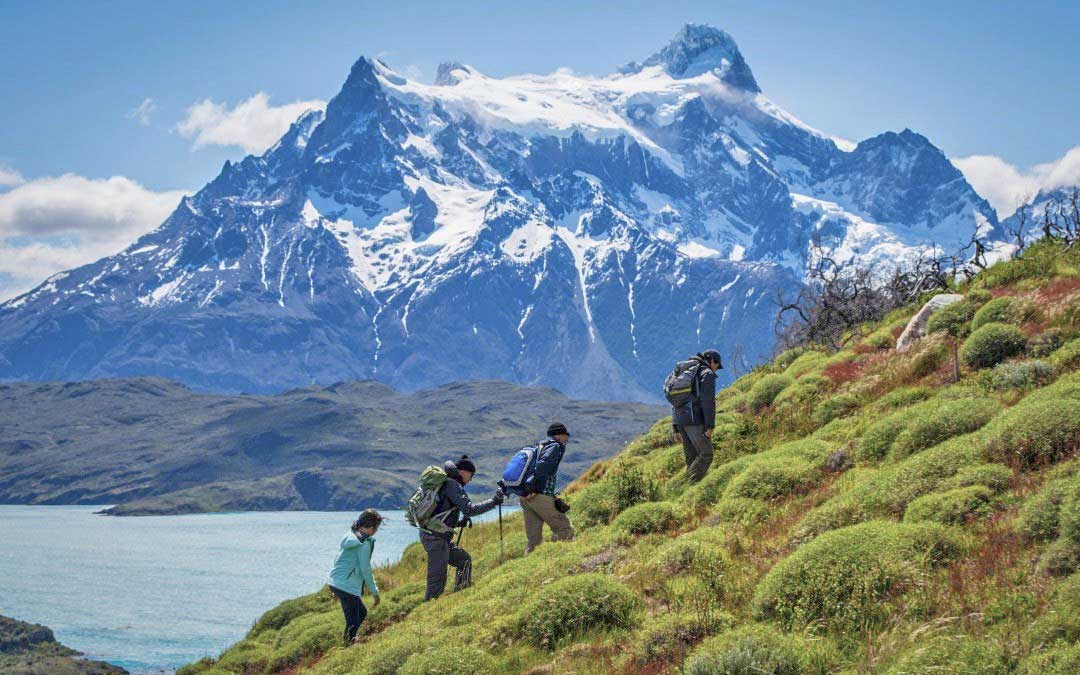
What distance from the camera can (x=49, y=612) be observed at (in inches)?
6452

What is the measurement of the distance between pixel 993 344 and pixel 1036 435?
604 centimetres

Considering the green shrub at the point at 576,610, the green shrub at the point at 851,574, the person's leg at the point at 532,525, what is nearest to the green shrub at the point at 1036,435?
the green shrub at the point at 851,574

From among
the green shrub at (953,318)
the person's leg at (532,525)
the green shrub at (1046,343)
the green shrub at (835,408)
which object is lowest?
the person's leg at (532,525)

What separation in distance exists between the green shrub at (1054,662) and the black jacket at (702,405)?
11705mm

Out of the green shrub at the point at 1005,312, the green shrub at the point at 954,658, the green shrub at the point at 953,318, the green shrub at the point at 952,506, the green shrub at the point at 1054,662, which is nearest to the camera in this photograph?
the green shrub at the point at 1054,662

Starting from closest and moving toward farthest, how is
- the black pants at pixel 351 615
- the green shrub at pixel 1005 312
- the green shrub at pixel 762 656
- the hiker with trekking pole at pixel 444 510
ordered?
the green shrub at pixel 762 656, the hiker with trekking pole at pixel 444 510, the black pants at pixel 351 615, the green shrub at pixel 1005 312

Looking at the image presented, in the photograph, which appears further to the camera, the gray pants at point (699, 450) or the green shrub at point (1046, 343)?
the gray pants at point (699, 450)

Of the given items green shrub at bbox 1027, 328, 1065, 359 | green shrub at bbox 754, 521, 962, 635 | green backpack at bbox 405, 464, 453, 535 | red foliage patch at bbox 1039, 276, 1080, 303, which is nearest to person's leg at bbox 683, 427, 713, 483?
green backpack at bbox 405, 464, 453, 535

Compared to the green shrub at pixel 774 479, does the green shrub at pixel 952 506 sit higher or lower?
lower

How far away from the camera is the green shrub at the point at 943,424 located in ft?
51.5

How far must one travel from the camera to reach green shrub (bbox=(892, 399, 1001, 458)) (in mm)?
15695

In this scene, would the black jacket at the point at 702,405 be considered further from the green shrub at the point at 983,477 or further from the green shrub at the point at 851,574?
the green shrub at the point at 851,574

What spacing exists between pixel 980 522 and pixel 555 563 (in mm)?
6753

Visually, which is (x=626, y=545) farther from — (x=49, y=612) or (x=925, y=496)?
(x=49, y=612)
